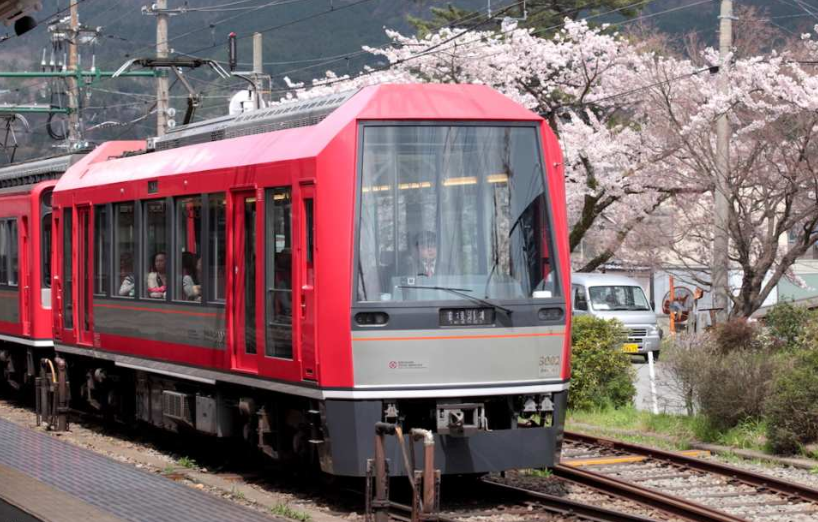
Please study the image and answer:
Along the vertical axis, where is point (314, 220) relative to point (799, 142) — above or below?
below

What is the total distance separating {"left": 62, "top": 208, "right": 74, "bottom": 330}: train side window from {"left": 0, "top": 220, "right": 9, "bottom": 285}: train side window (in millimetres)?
3479

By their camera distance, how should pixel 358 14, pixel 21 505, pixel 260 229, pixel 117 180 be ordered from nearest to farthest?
pixel 21 505 → pixel 260 229 → pixel 117 180 → pixel 358 14

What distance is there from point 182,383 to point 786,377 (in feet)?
19.9

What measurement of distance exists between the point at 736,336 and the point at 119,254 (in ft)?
26.7

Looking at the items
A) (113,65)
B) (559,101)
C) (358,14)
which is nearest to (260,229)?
(559,101)

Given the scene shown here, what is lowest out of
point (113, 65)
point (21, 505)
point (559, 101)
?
point (21, 505)

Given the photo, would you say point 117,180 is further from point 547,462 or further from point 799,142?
point 799,142

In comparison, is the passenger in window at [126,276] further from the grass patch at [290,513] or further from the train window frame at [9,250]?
the train window frame at [9,250]

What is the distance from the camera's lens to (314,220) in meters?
10.6

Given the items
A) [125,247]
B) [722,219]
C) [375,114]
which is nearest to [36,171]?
[125,247]

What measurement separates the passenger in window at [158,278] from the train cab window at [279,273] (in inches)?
104

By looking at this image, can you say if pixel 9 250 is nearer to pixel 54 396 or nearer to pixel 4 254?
pixel 4 254

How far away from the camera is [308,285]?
10781 mm

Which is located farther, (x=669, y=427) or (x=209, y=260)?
(x=669, y=427)
